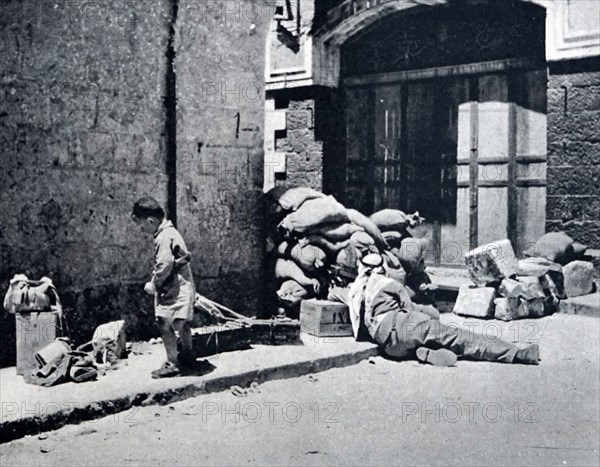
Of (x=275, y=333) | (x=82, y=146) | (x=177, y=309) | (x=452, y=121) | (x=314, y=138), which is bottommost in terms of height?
(x=275, y=333)

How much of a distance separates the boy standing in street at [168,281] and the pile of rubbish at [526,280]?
157 inches

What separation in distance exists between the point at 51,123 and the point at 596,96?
19.2 ft

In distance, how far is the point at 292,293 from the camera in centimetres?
855

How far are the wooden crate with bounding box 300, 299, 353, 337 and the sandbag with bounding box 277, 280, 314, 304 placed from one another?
2.19ft

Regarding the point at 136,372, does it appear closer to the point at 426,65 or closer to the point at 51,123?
the point at 51,123

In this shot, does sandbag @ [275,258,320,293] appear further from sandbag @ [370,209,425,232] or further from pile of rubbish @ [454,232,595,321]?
pile of rubbish @ [454,232,595,321]

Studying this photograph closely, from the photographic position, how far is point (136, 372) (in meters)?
6.25

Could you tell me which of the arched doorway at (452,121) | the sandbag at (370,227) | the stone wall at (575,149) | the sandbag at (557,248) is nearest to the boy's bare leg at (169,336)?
the sandbag at (370,227)

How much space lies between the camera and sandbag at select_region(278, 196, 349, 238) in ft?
28.8

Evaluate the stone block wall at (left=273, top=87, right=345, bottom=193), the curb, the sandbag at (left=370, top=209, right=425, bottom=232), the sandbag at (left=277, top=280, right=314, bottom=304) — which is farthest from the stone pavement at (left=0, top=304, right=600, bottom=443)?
the stone block wall at (left=273, top=87, right=345, bottom=193)

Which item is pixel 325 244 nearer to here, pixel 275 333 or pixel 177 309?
pixel 275 333

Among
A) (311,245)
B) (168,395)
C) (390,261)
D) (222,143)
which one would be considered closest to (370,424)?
(168,395)

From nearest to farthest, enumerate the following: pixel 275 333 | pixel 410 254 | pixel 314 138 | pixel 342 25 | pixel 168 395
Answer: pixel 168 395 < pixel 275 333 < pixel 410 254 < pixel 342 25 < pixel 314 138

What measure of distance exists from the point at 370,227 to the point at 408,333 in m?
2.51
